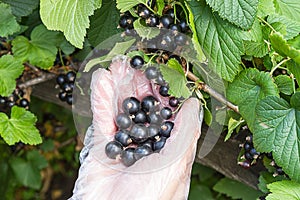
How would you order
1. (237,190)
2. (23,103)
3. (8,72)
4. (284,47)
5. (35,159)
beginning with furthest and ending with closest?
(35,159) < (237,190) < (23,103) < (8,72) < (284,47)

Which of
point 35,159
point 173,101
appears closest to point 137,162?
point 173,101

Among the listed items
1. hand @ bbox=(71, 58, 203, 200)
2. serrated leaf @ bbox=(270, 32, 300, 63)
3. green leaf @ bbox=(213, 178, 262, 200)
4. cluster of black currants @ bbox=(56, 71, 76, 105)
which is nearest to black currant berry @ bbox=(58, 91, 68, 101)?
cluster of black currants @ bbox=(56, 71, 76, 105)

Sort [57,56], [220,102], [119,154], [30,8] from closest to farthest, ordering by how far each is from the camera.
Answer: [119,154]
[220,102]
[30,8]
[57,56]

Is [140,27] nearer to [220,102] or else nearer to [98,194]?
[220,102]

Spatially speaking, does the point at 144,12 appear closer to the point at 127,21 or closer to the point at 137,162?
the point at 127,21

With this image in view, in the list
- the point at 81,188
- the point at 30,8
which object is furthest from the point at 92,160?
the point at 30,8
